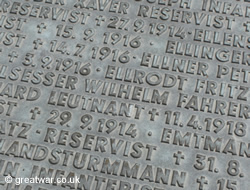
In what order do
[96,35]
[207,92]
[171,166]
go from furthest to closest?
[96,35], [207,92], [171,166]

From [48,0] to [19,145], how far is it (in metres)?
2.21

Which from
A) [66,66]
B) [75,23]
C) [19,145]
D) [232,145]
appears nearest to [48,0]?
[75,23]

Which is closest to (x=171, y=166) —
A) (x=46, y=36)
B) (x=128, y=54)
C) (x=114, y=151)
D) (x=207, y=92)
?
(x=114, y=151)

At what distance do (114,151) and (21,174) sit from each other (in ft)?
3.74

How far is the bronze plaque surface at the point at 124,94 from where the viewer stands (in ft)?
16.8

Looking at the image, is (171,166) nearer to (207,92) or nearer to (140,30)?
(207,92)

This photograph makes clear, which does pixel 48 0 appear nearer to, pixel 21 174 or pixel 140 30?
pixel 140 30

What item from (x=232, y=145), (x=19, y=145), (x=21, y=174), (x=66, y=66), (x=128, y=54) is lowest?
(x=21, y=174)

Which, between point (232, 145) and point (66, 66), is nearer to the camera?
point (232, 145)

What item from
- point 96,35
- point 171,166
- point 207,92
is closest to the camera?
point 171,166

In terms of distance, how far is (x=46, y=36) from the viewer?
599 centimetres

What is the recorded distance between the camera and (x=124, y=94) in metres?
5.53

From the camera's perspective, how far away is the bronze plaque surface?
5.13 meters

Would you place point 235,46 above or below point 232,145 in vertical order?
above
